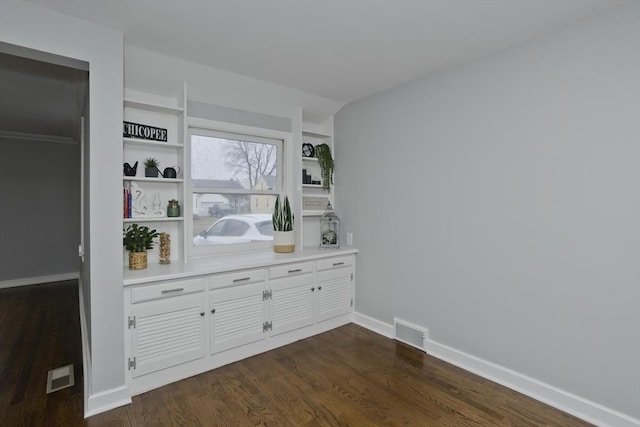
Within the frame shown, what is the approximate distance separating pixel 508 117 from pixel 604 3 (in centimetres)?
77

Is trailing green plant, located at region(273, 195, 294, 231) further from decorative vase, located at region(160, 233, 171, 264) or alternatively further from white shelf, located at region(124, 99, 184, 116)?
white shelf, located at region(124, 99, 184, 116)

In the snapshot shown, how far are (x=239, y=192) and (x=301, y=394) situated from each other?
79.1 inches

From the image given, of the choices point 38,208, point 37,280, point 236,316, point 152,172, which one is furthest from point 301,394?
point 38,208

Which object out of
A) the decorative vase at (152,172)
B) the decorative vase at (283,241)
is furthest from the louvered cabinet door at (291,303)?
the decorative vase at (152,172)

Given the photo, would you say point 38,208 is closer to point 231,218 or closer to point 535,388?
point 231,218

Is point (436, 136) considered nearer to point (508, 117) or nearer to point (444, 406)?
point (508, 117)

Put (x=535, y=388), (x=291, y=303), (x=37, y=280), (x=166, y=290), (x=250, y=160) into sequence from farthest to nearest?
(x=37, y=280) → (x=250, y=160) → (x=291, y=303) → (x=166, y=290) → (x=535, y=388)

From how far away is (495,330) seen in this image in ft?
8.09

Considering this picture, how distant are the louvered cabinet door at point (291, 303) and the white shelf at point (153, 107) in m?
1.74

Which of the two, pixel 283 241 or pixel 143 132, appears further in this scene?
pixel 283 241

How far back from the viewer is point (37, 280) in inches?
208

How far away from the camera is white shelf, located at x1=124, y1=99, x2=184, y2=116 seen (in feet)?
8.59

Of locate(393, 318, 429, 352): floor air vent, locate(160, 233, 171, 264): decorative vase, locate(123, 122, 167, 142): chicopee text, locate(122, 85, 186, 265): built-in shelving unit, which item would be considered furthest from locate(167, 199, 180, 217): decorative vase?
locate(393, 318, 429, 352): floor air vent

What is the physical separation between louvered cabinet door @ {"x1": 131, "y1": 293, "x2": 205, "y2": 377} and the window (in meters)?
0.78
